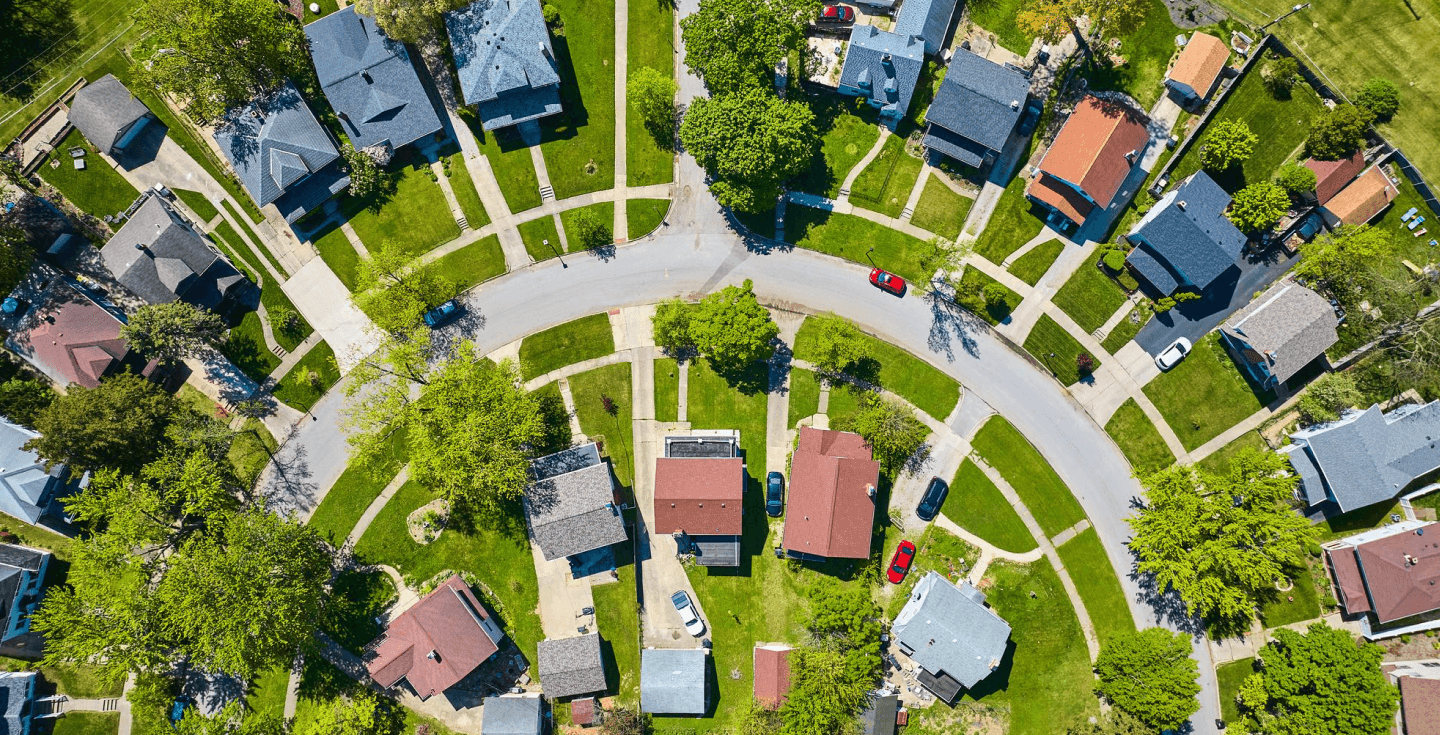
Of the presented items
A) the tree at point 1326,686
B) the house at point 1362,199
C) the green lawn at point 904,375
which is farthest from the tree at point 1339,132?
the tree at point 1326,686

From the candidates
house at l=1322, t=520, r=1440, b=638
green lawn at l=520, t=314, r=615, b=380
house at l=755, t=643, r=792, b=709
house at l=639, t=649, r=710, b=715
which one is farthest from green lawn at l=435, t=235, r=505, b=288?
house at l=1322, t=520, r=1440, b=638

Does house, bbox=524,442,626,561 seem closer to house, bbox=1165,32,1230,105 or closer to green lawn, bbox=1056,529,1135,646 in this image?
green lawn, bbox=1056,529,1135,646

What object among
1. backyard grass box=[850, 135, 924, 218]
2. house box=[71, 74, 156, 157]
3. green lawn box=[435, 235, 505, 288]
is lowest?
green lawn box=[435, 235, 505, 288]

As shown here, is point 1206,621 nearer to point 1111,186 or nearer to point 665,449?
point 1111,186

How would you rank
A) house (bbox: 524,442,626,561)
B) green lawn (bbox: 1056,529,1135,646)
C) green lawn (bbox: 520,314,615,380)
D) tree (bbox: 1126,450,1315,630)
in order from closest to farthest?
tree (bbox: 1126,450,1315,630)
house (bbox: 524,442,626,561)
green lawn (bbox: 1056,529,1135,646)
green lawn (bbox: 520,314,615,380)

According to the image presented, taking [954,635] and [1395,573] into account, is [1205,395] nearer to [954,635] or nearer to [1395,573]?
[1395,573]

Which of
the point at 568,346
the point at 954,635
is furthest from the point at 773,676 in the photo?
the point at 568,346
